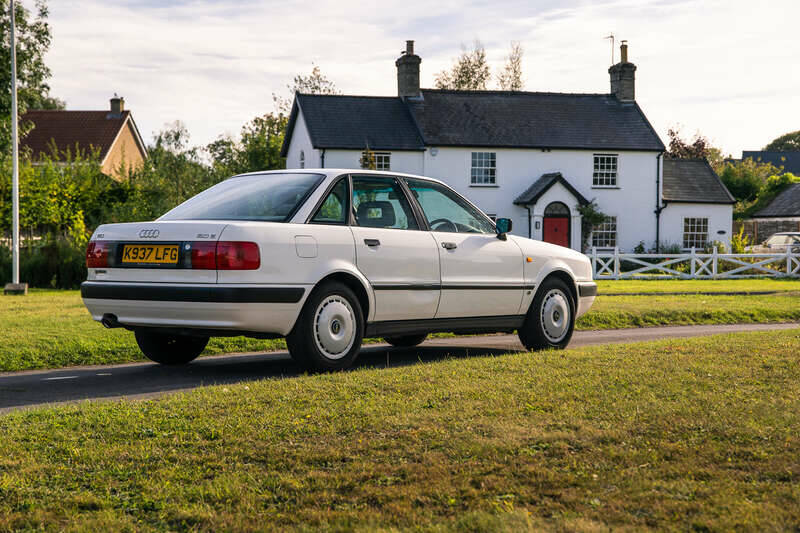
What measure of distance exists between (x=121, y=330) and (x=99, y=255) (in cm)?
379

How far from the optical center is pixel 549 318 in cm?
984

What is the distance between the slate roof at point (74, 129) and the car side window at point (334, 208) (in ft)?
160

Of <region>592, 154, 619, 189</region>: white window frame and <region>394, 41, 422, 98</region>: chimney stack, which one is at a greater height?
<region>394, 41, 422, 98</region>: chimney stack

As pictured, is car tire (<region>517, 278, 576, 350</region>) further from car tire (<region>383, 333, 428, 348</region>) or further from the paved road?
car tire (<region>383, 333, 428, 348</region>)

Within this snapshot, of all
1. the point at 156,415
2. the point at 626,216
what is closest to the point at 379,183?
the point at 156,415

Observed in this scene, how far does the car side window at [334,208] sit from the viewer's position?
7992mm

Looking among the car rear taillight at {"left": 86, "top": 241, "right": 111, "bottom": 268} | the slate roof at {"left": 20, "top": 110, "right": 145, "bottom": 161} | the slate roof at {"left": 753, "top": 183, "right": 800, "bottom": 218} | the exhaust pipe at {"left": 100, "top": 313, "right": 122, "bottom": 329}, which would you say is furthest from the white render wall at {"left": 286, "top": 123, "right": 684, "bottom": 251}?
the exhaust pipe at {"left": 100, "top": 313, "right": 122, "bottom": 329}

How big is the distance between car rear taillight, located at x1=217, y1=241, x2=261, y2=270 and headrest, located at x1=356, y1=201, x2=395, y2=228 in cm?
131

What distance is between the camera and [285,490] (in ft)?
14.1

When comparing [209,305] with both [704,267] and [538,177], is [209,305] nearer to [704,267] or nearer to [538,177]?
[704,267]

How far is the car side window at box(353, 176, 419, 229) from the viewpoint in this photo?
842 centimetres

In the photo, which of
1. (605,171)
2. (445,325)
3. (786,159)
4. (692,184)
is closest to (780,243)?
(692,184)

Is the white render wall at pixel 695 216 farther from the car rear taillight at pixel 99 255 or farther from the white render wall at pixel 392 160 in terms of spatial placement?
the car rear taillight at pixel 99 255

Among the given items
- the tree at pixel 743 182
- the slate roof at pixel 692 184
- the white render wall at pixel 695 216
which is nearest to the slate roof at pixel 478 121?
the slate roof at pixel 692 184
